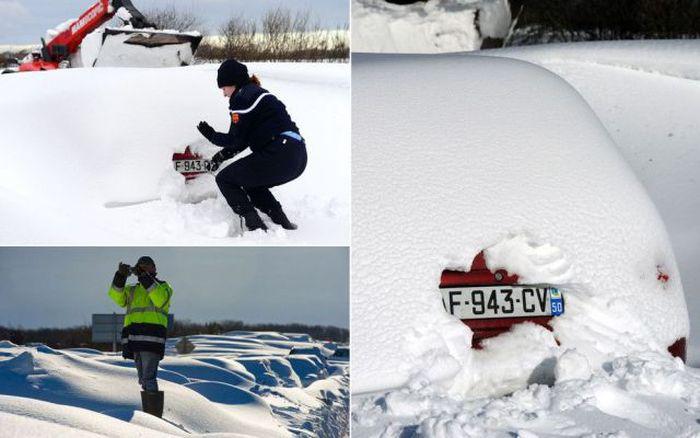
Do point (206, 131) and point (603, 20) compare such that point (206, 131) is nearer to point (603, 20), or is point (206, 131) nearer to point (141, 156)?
point (141, 156)

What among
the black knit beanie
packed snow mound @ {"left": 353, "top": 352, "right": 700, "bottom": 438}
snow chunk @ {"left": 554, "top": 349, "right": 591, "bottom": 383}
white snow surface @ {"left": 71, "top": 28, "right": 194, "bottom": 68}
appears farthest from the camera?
white snow surface @ {"left": 71, "top": 28, "right": 194, "bottom": 68}

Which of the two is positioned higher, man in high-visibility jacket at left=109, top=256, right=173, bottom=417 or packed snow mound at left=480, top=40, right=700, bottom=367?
packed snow mound at left=480, top=40, right=700, bottom=367

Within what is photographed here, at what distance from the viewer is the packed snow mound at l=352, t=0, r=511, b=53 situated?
27.8 ft

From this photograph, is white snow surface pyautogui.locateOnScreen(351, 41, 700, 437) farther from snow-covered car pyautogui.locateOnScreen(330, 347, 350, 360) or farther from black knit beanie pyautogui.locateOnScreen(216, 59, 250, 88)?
black knit beanie pyautogui.locateOnScreen(216, 59, 250, 88)

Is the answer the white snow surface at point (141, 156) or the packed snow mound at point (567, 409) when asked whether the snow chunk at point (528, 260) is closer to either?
the packed snow mound at point (567, 409)

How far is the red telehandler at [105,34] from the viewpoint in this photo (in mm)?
4789

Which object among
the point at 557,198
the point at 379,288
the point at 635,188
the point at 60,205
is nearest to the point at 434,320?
the point at 379,288

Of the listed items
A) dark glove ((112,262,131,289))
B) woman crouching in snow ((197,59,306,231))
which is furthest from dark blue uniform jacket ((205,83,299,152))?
dark glove ((112,262,131,289))

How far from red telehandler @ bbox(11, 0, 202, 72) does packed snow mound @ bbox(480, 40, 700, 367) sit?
2032mm

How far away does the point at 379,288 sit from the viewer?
204cm

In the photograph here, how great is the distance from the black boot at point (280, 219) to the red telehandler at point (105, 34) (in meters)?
2.24

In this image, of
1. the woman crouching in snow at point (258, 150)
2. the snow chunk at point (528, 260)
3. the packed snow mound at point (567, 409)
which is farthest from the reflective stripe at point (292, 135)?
the packed snow mound at point (567, 409)

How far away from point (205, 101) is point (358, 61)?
2.79ft

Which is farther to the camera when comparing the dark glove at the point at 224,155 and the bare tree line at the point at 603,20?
the bare tree line at the point at 603,20
